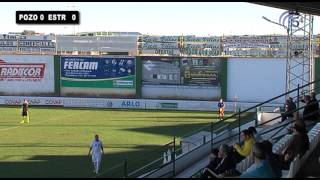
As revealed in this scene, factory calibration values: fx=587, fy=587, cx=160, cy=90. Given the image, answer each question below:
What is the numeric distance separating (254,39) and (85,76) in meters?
16.5

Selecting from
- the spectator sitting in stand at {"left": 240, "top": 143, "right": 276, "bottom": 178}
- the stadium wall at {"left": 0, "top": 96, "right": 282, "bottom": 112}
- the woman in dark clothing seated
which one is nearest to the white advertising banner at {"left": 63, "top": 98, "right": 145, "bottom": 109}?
the stadium wall at {"left": 0, "top": 96, "right": 282, "bottom": 112}

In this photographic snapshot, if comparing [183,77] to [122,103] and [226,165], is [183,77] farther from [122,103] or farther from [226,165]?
[226,165]

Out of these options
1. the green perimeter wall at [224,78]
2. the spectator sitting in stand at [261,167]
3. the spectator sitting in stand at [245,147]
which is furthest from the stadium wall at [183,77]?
the spectator sitting in stand at [261,167]

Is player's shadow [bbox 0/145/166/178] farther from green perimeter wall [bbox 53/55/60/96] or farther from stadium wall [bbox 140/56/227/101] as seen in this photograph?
green perimeter wall [bbox 53/55/60/96]

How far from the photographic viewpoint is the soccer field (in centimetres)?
2189

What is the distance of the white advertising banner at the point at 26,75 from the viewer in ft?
174

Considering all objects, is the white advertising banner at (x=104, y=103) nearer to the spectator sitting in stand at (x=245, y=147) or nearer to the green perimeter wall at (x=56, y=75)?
the green perimeter wall at (x=56, y=75)

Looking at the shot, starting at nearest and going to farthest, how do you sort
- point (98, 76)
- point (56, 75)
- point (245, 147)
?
point (245, 147)
point (98, 76)
point (56, 75)

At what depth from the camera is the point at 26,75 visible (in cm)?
5353

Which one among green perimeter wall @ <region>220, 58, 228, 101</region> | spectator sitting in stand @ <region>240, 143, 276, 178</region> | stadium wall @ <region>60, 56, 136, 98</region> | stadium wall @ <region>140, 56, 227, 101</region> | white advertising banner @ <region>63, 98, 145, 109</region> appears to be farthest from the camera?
stadium wall @ <region>60, 56, 136, 98</region>

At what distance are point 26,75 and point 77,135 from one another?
23382 mm
